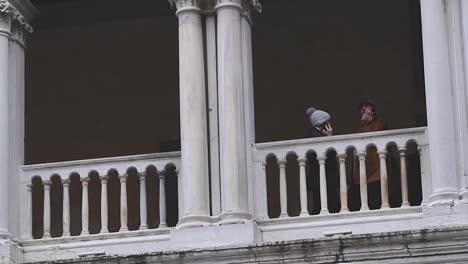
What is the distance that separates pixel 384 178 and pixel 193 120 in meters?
2.31

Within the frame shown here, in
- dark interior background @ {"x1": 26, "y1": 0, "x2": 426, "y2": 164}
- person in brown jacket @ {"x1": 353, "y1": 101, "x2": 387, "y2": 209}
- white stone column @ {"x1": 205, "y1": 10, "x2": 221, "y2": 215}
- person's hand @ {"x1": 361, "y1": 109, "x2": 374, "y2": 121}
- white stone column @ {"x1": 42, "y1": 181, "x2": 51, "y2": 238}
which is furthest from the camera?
dark interior background @ {"x1": 26, "y1": 0, "x2": 426, "y2": 164}

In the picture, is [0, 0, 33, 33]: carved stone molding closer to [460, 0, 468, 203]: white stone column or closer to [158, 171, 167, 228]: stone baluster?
[158, 171, 167, 228]: stone baluster

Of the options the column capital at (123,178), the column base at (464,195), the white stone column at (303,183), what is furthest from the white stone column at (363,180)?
the column capital at (123,178)

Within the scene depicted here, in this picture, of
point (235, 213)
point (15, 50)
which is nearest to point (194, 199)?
point (235, 213)

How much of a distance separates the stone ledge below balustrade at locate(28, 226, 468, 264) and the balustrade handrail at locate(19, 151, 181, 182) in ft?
4.88

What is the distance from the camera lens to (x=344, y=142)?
21.2 meters

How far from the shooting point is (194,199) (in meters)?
21.1

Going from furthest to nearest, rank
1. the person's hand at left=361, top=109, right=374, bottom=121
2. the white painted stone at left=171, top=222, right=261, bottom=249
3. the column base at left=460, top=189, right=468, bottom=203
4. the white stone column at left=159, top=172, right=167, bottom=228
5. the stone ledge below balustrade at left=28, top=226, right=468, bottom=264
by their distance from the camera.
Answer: the person's hand at left=361, top=109, right=374, bottom=121 → the white stone column at left=159, top=172, right=167, bottom=228 → the white painted stone at left=171, top=222, right=261, bottom=249 → the column base at left=460, top=189, right=468, bottom=203 → the stone ledge below balustrade at left=28, top=226, right=468, bottom=264

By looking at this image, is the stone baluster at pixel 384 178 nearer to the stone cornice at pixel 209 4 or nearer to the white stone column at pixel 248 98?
the white stone column at pixel 248 98

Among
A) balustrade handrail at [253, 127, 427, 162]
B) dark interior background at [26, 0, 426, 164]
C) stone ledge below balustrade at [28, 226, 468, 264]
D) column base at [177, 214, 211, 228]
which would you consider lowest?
stone ledge below balustrade at [28, 226, 468, 264]

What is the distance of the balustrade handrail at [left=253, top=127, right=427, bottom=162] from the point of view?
21.0m

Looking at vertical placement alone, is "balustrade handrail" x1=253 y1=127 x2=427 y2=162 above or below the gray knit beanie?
below

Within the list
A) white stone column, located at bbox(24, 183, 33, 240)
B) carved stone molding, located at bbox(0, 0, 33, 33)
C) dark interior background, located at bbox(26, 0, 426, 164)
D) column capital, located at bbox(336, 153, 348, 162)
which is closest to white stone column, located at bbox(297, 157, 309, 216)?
column capital, located at bbox(336, 153, 348, 162)

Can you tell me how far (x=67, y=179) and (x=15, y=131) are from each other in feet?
3.07
